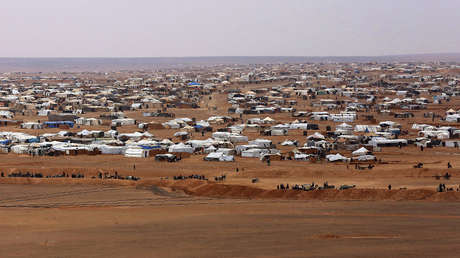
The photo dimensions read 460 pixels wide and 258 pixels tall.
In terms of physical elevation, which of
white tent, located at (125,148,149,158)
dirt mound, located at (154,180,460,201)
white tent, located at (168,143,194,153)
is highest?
dirt mound, located at (154,180,460,201)

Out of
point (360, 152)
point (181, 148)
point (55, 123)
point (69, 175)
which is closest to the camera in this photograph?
point (69, 175)

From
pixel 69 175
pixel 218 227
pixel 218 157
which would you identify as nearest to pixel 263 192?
pixel 218 227

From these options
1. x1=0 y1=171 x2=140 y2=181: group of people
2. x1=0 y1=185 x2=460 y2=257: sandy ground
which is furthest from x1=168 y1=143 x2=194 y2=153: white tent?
x1=0 y1=185 x2=460 y2=257: sandy ground

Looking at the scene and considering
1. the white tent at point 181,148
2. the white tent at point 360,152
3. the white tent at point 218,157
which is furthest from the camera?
the white tent at point 181,148

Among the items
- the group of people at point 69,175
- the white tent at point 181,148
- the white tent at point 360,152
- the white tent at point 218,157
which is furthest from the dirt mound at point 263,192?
the white tent at point 360,152

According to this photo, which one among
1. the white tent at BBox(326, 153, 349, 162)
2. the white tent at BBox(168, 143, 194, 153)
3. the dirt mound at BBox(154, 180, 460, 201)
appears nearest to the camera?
the dirt mound at BBox(154, 180, 460, 201)

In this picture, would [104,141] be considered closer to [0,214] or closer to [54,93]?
[0,214]

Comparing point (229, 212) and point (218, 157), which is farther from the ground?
point (229, 212)

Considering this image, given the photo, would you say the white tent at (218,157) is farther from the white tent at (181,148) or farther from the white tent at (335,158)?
the white tent at (335,158)

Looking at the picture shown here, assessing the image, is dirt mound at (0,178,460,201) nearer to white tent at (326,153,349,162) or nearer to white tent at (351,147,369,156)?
white tent at (326,153,349,162)

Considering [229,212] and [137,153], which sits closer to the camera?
[229,212]

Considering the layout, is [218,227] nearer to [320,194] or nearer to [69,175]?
[320,194]
